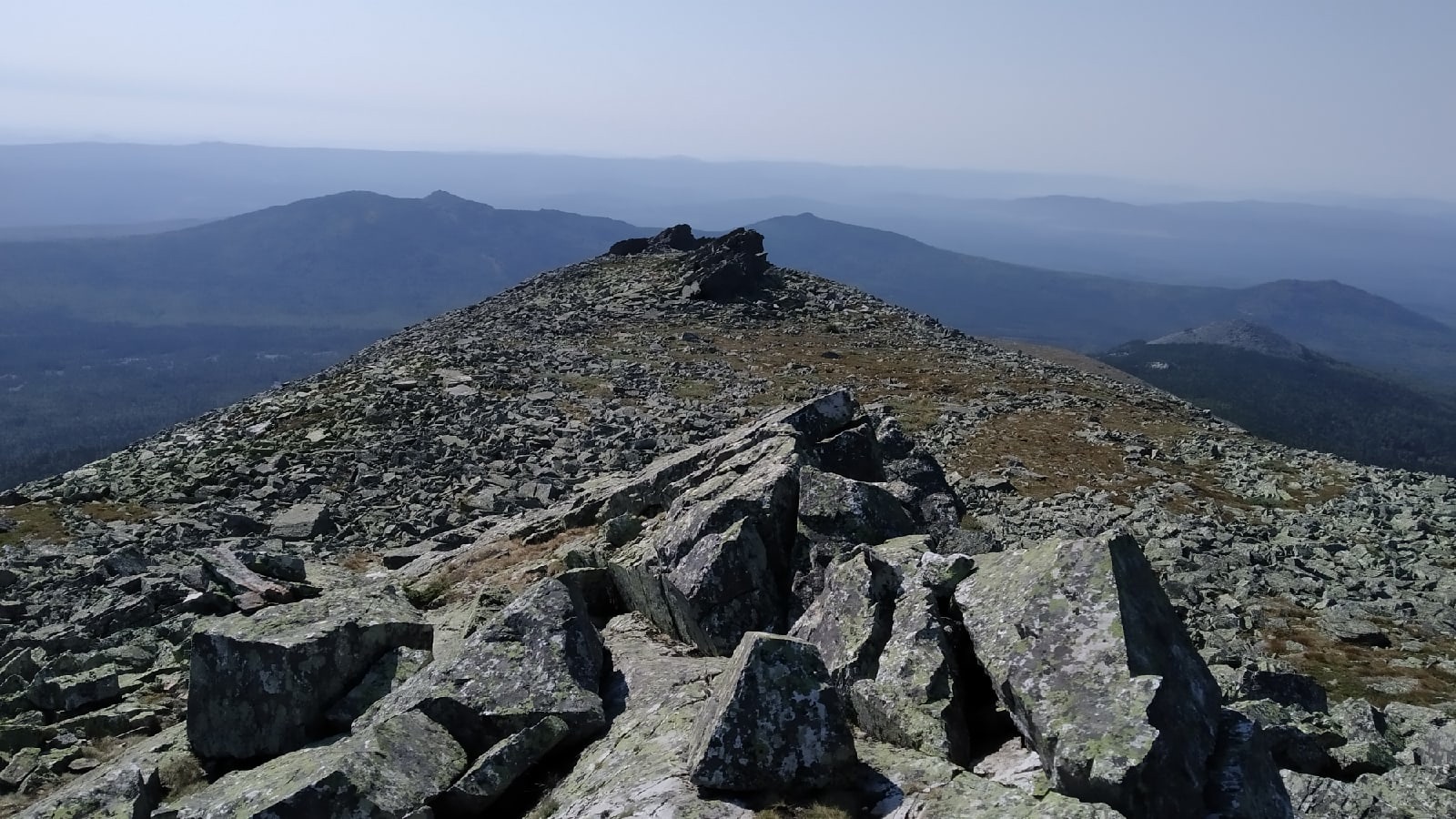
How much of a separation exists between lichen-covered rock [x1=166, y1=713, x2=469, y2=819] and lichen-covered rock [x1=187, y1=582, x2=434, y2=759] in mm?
2012

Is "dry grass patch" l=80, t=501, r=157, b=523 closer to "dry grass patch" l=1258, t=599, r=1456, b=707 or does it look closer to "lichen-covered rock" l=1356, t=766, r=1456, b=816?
"lichen-covered rock" l=1356, t=766, r=1456, b=816

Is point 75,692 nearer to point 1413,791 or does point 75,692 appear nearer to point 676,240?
point 1413,791

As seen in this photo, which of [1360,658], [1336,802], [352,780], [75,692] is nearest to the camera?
[352,780]

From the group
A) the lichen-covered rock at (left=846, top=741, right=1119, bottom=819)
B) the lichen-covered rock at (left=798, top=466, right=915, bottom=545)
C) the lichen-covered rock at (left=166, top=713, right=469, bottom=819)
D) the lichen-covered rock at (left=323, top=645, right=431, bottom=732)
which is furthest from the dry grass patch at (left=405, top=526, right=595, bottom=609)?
the lichen-covered rock at (left=846, top=741, right=1119, bottom=819)

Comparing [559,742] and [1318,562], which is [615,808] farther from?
[1318,562]

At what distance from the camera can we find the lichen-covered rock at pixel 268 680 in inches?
536

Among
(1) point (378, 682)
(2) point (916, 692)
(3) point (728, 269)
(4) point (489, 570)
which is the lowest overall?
(4) point (489, 570)

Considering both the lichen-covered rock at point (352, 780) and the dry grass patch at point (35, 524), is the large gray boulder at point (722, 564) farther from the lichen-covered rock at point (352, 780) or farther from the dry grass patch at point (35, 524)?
the dry grass patch at point (35, 524)

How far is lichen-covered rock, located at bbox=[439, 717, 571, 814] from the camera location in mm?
10656

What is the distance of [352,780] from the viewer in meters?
10.2

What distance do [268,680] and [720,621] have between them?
759cm

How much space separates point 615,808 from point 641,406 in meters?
37.2

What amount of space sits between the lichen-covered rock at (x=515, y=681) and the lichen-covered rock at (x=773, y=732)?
2.90 meters

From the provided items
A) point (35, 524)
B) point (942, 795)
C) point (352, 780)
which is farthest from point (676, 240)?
point (942, 795)
